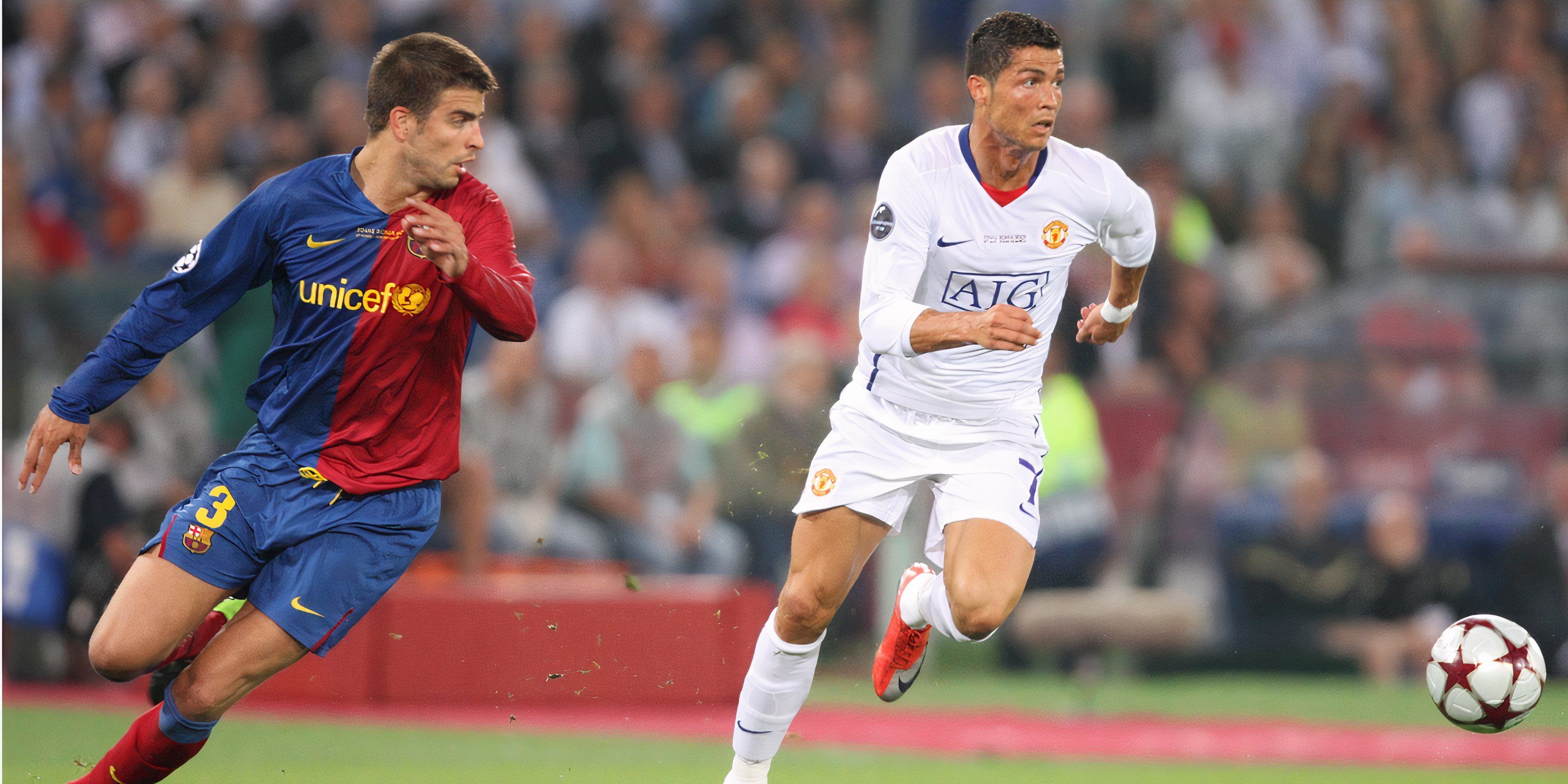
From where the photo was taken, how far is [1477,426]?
10.4 m

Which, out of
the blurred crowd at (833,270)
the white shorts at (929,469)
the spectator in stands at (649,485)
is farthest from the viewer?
the blurred crowd at (833,270)

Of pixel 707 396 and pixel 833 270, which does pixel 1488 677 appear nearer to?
pixel 707 396

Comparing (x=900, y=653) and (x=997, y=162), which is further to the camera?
(x=900, y=653)

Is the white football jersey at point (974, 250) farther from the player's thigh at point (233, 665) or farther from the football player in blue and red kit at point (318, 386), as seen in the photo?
the player's thigh at point (233, 665)

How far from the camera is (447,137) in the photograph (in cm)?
501

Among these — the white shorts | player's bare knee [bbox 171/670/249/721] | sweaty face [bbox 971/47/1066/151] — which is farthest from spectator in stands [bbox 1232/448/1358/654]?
player's bare knee [bbox 171/670/249/721]

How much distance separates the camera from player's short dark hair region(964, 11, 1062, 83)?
213 inches

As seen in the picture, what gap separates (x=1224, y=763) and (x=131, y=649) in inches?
201

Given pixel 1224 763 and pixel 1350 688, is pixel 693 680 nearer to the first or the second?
pixel 1224 763

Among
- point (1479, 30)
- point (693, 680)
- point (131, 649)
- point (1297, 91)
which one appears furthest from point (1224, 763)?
point (1479, 30)

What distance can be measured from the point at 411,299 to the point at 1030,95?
2191 millimetres

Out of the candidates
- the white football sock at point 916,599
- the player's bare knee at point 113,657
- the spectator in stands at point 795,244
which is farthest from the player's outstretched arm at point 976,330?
the spectator in stands at point 795,244

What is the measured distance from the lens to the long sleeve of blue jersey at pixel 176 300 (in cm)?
504

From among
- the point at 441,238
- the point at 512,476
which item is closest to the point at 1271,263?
the point at 512,476
